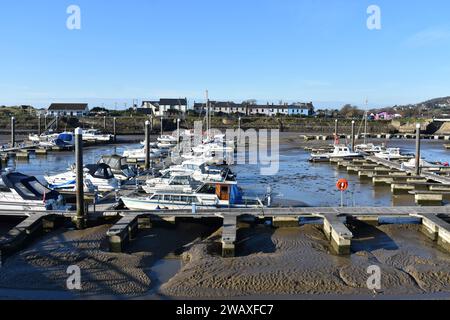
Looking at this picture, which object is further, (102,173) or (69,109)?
(69,109)

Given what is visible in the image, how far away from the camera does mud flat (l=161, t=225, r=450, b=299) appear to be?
12750mm

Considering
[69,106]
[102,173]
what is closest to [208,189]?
[102,173]

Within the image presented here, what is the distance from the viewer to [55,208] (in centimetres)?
2048

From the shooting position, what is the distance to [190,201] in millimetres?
21406

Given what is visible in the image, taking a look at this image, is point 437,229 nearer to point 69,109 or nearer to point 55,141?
point 55,141

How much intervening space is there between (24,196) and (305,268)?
42.7ft

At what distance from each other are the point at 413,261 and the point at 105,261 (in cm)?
999

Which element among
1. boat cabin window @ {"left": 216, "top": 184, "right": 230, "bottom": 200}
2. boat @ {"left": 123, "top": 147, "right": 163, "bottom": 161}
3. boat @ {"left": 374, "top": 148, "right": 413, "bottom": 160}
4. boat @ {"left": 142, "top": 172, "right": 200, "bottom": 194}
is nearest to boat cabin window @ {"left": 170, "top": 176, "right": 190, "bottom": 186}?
boat @ {"left": 142, "top": 172, "right": 200, "bottom": 194}

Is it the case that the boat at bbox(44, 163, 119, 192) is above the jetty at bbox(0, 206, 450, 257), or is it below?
above

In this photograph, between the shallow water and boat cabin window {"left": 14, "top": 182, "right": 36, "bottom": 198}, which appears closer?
boat cabin window {"left": 14, "top": 182, "right": 36, "bottom": 198}

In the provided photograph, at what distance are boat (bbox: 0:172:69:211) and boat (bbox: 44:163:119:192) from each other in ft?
18.8

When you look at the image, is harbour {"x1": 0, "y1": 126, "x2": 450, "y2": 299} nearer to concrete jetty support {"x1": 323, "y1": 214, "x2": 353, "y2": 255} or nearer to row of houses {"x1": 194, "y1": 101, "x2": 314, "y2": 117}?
concrete jetty support {"x1": 323, "y1": 214, "x2": 353, "y2": 255}
